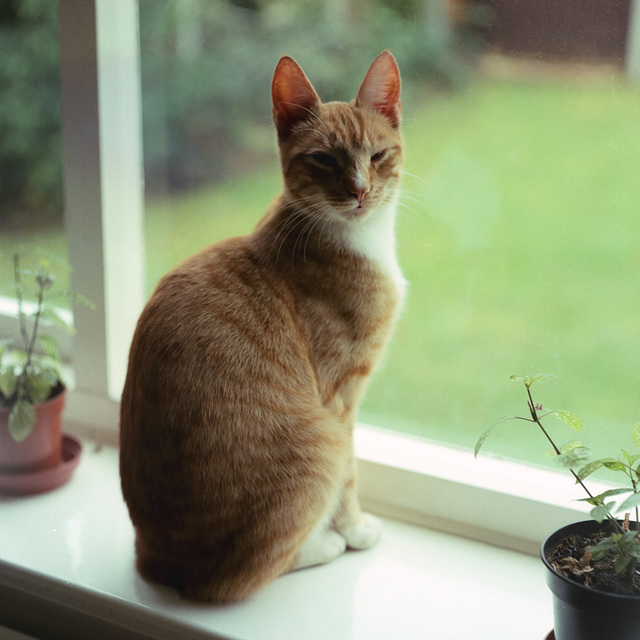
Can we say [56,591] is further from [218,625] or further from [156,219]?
[156,219]

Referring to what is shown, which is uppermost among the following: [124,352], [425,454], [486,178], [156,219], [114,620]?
[486,178]

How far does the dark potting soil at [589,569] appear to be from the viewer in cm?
88

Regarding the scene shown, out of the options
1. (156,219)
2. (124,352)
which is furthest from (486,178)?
(124,352)

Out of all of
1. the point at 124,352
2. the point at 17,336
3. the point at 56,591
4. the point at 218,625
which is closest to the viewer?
the point at 218,625

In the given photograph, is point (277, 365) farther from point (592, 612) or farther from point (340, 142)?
point (592, 612)

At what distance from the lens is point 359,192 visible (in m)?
1.10

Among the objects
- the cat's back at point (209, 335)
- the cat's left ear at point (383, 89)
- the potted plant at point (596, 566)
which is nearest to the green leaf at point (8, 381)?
the cat's back at point (209, 335)

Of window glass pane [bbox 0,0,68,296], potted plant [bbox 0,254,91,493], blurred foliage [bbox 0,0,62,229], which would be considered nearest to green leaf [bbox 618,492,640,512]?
potted plant [bbox 0,254,91,493]

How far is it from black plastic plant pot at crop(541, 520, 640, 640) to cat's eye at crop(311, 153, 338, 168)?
64 centimetres

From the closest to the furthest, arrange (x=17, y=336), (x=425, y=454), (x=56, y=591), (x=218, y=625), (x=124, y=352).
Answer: (x=218, y=625) < (x=56, y=591) < (x=425, y=454) < (x=124, y=352) < (x=17, y=336)

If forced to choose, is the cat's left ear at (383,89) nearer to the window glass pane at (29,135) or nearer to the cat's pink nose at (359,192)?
the cat's pink nose at (359,192)

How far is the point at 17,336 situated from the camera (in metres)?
1.65

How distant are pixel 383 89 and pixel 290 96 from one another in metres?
0.14

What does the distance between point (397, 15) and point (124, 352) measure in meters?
0.84
